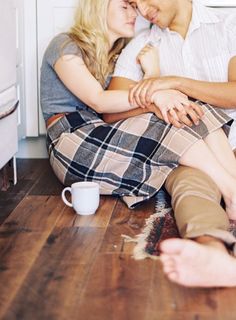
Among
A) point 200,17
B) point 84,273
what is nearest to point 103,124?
point 200,17

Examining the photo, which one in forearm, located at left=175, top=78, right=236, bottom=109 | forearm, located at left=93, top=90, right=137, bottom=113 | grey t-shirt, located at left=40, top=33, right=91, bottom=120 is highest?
forearm, located at left=175, top=78, right=236, bottom=109

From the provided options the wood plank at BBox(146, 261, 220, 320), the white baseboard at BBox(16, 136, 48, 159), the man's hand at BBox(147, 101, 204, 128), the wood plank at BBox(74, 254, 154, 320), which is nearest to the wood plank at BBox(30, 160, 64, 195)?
the white baseboard at BBox(16, 136, 48, 159)

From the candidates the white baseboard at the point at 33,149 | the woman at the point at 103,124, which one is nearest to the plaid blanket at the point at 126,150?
the woman at the point at 103,124

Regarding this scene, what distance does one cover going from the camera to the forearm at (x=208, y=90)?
2.18 meters

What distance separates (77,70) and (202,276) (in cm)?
100

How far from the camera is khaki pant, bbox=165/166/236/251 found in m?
1.63

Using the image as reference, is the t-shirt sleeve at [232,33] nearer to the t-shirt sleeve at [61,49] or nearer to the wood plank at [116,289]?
the t-shirt sleeve at [61,49]

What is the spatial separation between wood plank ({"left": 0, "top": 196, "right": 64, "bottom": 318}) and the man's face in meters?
0.68

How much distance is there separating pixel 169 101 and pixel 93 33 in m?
0.44

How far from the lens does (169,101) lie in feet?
6.92

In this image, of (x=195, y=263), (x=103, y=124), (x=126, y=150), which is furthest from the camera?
(x=103, y=124)

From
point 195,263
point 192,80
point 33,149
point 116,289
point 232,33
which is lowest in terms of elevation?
point 33,149

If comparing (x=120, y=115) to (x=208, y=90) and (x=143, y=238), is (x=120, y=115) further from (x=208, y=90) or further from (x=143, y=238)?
(x=143, y=238)

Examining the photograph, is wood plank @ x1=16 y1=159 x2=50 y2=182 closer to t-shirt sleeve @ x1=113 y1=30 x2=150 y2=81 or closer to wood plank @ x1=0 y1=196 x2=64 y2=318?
wood plank @ x1=0 y1=196 x2=64 y2=318
